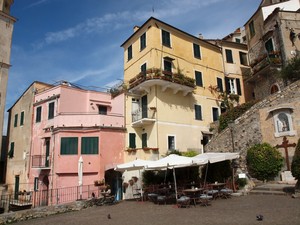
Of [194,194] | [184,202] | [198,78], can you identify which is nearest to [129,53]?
[198,78]

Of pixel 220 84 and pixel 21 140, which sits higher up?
pixel 220 84

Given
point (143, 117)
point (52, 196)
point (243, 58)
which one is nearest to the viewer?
point (52, 196)

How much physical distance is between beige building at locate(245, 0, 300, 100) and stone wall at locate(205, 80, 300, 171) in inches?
204

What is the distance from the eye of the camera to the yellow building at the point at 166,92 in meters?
21.7

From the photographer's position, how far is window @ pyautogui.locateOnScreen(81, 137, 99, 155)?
67.1ft

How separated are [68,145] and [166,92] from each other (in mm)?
9805

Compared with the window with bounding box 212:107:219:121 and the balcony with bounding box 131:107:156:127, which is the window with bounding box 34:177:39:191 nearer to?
the balcony with bounding box 131:107:156:127

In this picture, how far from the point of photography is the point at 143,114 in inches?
885

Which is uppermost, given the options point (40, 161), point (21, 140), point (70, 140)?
point (21, 140)

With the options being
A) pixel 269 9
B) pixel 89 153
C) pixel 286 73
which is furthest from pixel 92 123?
pixel 269 9

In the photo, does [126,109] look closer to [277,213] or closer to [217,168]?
[217,168]

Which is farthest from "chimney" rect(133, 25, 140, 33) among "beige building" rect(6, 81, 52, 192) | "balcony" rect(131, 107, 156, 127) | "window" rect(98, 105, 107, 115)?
"beige building" rect(6, 81, 52, 192)

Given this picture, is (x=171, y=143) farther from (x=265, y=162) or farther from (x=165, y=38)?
(x=165, y=38)

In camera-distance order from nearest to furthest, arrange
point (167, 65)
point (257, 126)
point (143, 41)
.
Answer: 1. point (257, 126)
2. point (167, 65)
3. point (143, 41)
